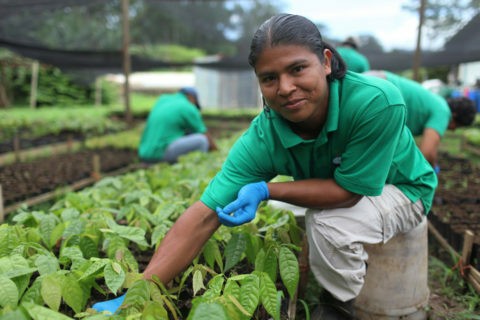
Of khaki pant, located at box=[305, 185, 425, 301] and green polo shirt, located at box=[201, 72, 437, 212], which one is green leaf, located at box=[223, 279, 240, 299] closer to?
green polo shirt, located at box=[201, 72, 437, 212]

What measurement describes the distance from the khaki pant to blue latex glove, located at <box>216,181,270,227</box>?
0.97ft

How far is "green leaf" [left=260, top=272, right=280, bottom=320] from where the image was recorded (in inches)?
46.9

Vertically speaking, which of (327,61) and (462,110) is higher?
(327,61)

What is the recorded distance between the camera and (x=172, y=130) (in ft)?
15.9

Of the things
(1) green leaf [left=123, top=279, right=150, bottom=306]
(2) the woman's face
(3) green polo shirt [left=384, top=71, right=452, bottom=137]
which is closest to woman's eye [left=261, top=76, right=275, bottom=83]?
(2) the woman's face

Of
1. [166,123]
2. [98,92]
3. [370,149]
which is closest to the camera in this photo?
[370,149]

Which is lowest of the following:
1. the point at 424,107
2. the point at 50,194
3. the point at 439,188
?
the point at 50,194

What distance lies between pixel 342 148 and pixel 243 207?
43cm

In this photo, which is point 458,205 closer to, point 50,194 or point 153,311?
point 153,311

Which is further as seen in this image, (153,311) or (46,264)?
(46,264)

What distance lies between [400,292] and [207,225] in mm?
886

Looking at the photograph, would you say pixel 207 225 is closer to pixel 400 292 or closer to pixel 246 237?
pixel 246 237

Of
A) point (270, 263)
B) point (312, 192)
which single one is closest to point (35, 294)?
point (270, 263)

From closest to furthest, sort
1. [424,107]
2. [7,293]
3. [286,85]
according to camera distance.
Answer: [7,293]
[286,85]
[424,107]
